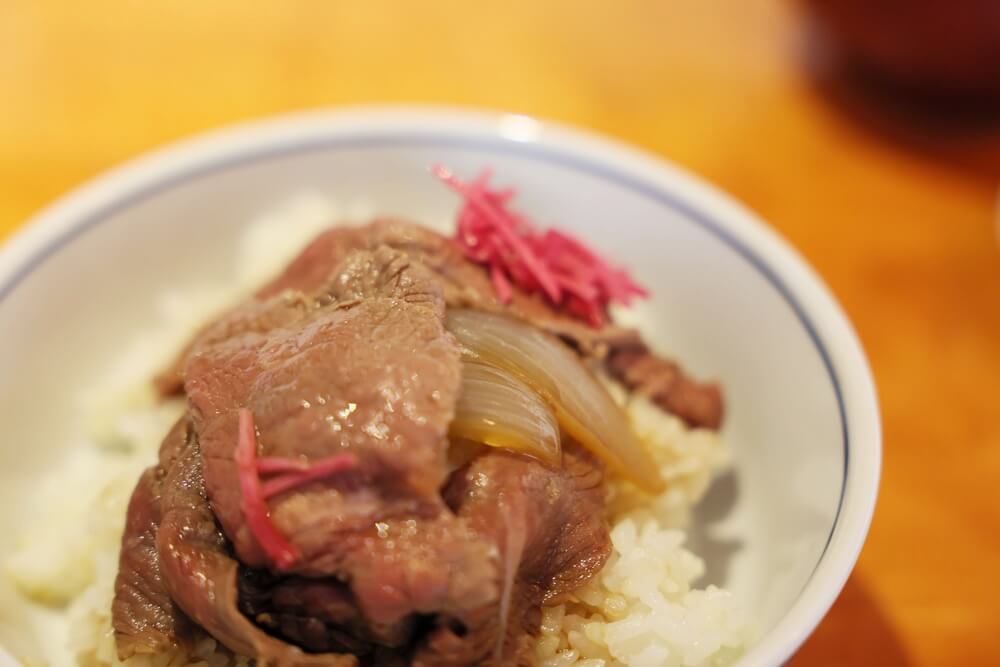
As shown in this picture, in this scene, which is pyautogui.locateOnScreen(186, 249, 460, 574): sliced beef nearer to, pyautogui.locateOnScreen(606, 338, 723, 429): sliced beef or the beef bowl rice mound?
the beef bowl rice mound

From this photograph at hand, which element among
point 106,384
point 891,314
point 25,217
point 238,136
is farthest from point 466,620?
point 25,217

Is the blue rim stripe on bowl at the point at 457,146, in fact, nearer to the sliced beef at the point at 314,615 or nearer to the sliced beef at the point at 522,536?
the sliced beef at the point at 522,536

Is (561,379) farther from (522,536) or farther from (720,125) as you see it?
(720,125)

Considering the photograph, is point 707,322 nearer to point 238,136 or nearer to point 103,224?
point 238,136

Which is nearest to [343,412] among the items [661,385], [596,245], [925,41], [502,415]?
[502,415]

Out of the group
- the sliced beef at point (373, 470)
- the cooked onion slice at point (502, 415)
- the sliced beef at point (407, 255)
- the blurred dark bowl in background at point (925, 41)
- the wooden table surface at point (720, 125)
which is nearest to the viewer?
the sliced beef at point (373, 470)

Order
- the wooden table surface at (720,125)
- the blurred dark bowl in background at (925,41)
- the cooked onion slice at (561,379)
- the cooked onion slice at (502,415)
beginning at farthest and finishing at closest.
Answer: the blurred dark bowl in background at (925,41) → the wooden table surface at (720,125) → the cooked onion slice at (561,379) → the cooked onion slice at (502,415)

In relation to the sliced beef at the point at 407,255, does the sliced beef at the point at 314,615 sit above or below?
below

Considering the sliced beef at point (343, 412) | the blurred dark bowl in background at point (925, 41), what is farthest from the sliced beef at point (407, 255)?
the blurred dark bowl in background at point (925, 41)
